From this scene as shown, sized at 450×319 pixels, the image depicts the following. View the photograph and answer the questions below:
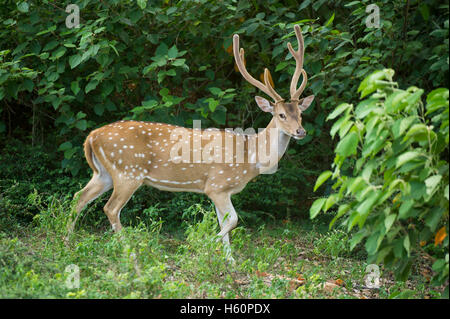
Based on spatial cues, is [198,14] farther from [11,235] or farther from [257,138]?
[11,235]

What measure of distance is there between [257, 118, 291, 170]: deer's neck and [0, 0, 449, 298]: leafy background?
669 millimetres

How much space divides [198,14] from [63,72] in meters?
1.84

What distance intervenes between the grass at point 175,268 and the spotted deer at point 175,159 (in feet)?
1.47

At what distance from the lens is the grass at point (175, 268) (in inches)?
177

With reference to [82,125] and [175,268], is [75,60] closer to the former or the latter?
[82,125]

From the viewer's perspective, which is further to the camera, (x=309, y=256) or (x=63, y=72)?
(x=63, y=72)

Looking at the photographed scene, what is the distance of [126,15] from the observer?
7105 millimetres

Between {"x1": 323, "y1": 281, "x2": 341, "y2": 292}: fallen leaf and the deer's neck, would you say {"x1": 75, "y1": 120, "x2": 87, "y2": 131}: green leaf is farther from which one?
{"x1": 323, "y1": 281, "x2": 341, "y2": 292}: fallen leaf

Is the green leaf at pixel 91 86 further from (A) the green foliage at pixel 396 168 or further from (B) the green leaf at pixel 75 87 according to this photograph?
(A) the green foliage at pixel 396 168

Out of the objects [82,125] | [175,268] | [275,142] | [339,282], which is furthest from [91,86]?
[339,282]

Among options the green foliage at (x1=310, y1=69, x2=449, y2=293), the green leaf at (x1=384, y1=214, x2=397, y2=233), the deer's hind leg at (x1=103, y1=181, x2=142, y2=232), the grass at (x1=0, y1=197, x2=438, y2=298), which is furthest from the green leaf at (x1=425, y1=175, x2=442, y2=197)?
the deer's hind leg at (x1=103, y1=181, x2=142, y2=232)

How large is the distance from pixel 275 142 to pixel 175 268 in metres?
1.81

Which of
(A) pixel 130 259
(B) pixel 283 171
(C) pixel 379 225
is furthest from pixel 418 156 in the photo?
(B) pixel 283 171

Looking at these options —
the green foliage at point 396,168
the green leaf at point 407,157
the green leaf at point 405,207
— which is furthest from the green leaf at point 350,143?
the green leaf at point 405,207
